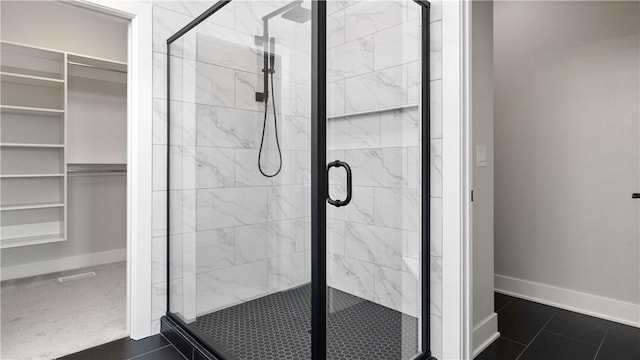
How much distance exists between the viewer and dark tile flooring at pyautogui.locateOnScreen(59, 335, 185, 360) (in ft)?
6.09

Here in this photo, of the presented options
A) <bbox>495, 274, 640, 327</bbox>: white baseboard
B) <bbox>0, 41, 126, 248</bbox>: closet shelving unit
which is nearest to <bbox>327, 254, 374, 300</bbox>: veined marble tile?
<bbox>495, 274, 640, 327</bbox>: white baseboard

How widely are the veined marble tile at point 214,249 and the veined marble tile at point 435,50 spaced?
4.25 ft

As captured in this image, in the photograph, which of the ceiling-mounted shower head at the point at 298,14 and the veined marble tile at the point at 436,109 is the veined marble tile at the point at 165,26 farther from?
the veined marble tile at the point at 436,109

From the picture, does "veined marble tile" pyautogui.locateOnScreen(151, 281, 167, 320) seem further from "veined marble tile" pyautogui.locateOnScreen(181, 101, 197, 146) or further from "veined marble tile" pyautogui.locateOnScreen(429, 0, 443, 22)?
"veined marble tile" pyautogui.locateOnScreen(429, 0, 443, 22)

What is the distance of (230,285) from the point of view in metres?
1.77

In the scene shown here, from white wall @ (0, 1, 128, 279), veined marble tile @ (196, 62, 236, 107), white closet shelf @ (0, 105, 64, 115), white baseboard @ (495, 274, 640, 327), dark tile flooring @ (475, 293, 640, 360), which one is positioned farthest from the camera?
white wall @ (0, 1, 128, 279)

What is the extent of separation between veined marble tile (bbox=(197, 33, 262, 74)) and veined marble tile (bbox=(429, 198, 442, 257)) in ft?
3.58

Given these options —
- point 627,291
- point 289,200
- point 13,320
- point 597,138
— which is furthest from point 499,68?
point 13,320

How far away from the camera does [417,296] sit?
5.65 ft

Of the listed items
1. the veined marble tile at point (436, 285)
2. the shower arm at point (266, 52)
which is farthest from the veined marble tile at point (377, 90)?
the veined marble tile at point (436, 285)

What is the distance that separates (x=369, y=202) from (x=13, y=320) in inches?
97.3

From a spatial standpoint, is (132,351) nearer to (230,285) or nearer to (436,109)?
(230,285)

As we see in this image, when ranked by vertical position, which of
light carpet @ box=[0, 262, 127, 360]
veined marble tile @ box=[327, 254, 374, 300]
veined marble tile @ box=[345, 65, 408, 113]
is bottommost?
light carpet @ box=[0, 262, 127, 360]

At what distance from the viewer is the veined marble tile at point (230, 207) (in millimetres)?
1663
